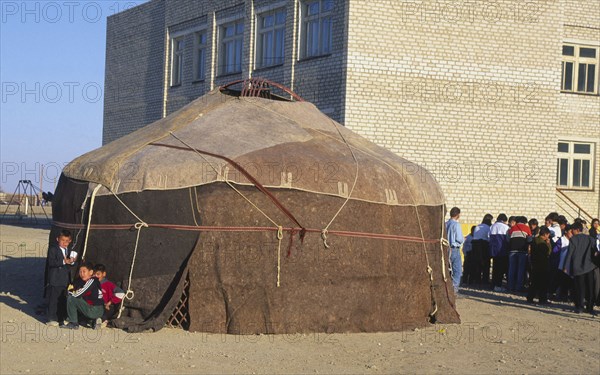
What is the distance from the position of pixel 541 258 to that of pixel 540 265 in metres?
0.11

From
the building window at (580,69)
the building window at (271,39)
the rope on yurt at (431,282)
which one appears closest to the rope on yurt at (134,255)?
the rope on yurt at (431,282)

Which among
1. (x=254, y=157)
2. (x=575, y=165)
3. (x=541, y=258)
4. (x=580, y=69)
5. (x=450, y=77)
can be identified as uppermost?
(x=580, y=69)

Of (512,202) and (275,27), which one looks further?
(275,27)

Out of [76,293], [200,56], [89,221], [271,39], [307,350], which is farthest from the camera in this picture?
[200,56]

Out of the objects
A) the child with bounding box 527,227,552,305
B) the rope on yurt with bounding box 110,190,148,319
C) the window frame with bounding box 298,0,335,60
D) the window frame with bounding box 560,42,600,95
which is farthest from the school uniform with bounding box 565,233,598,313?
the window frame with bounding box 560,42,600,95

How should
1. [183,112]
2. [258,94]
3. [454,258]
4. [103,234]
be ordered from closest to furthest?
[103,234] → [183,112] → [258,94] → [454,258]

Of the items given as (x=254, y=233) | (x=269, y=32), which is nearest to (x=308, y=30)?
(x=269, y=32)

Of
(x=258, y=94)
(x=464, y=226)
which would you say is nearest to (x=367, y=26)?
(x=464, y=226)

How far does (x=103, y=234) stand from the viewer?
419 inches

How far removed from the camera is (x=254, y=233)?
1007 cm

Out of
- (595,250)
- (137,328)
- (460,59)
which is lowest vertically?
(137,328)

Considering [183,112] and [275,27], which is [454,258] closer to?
[183,112]

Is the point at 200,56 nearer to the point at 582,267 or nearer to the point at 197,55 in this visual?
the point at 197,55

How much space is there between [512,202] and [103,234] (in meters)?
12.4
